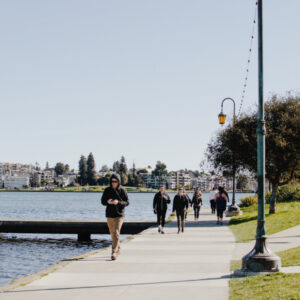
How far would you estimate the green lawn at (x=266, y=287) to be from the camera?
7.64 metres

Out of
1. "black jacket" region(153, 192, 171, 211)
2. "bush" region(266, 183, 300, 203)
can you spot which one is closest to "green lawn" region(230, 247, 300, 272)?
"black jacket" region(153, 192, 171, 211)

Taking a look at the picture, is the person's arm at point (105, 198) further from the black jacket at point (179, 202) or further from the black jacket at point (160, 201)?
the black jacket at point (179, 202)

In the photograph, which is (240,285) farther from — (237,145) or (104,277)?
(237,145)

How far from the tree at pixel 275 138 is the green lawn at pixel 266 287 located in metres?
16.8

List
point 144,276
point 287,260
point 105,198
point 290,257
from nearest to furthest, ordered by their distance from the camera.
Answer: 1. point 144,276
2. point 287,260
3. point 290,257
4. point 105,198

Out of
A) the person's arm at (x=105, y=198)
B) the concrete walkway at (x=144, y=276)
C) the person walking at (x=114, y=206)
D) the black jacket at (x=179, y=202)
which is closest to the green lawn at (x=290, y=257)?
the concrete walkway at (x=144, y=276)

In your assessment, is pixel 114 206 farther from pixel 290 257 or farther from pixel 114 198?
pixel 290 257

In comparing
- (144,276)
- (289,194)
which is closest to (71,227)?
(289,194)

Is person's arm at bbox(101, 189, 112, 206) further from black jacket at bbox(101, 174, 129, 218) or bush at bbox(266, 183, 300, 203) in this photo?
bush at bbox(266, 183, 300, 203)

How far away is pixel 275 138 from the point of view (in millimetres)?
25734

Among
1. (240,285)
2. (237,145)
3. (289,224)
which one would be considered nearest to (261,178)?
(240,285)

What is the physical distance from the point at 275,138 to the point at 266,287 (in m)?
18.1

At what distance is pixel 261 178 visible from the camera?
35.2 ft

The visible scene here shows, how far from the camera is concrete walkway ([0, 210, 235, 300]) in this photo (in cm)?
839
